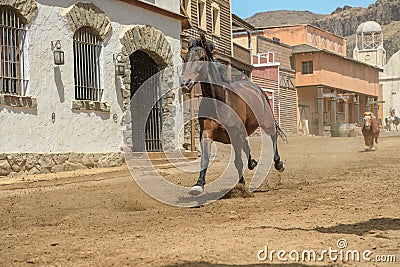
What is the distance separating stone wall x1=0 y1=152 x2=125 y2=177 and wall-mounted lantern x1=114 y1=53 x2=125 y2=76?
2212 millimetres

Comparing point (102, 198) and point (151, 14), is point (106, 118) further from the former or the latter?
point (102, 198)

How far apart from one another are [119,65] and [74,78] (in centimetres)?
177

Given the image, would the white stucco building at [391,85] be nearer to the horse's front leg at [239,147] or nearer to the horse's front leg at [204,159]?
the horse's front leg at [239,147]

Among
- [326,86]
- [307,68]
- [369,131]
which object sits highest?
[307,68]

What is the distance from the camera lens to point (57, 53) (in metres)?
14.5

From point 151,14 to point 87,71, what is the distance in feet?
11.7

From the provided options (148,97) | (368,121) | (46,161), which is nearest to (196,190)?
(46,161)

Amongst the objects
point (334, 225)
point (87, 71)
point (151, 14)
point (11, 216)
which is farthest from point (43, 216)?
point (151, 14)

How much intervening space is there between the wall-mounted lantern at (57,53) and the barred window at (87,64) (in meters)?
0.94

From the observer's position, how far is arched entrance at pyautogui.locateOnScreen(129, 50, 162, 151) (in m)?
19.3

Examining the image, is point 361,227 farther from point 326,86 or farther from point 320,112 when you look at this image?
point 320,112

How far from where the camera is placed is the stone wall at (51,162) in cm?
1321

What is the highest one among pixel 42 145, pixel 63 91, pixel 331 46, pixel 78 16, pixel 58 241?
pixel 331 46

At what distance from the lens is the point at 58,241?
244 inches
